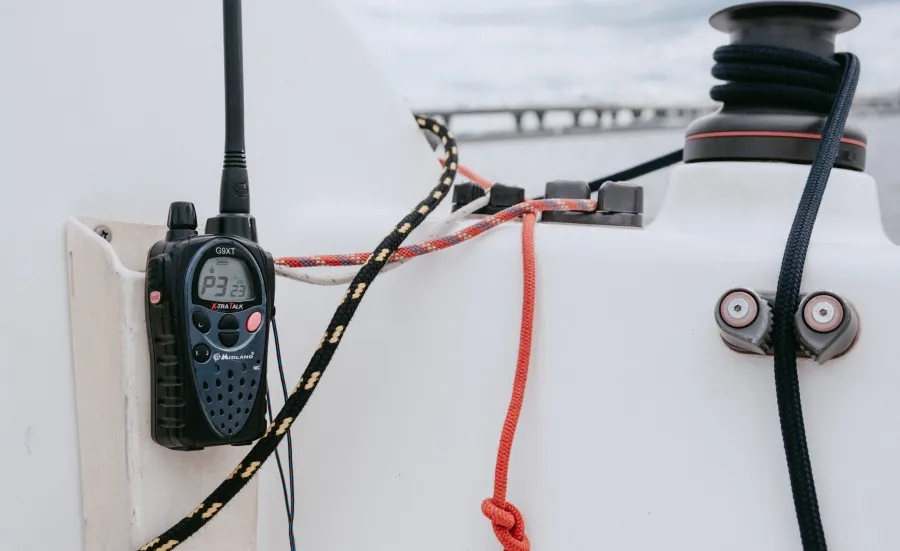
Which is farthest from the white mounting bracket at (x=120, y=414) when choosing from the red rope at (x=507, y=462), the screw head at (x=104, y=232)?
the red rope at (x=507, y=462)

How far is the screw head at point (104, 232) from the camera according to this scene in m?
0.70

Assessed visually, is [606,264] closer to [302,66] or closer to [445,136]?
[445,136]

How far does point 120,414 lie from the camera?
65 cm

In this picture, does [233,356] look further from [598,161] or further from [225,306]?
[598,161]

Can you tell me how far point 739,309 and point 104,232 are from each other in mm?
561

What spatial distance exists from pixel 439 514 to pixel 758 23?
24.1 inches

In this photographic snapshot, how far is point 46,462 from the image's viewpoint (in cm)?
69

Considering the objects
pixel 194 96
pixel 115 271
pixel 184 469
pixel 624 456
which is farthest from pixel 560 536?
pixel 194 96

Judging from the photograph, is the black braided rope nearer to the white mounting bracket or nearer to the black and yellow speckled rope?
the black and yellow speckled rope

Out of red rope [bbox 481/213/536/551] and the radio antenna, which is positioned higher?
the radio antenna

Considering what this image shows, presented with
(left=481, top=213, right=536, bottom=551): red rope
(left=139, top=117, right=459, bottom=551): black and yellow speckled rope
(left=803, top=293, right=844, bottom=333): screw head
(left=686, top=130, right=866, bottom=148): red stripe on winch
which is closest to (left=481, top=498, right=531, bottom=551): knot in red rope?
(left=481, top=213, right=536, bottom=551): red rope

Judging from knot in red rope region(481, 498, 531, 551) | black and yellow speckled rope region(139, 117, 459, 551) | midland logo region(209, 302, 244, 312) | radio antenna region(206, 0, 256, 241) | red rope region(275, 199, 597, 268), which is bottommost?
knot in red rope region(481, 498, 531, 551)

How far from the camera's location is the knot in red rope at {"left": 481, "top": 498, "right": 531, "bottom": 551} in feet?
2.34

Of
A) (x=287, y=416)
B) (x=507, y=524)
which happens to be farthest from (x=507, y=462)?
(x=287, y=416)
